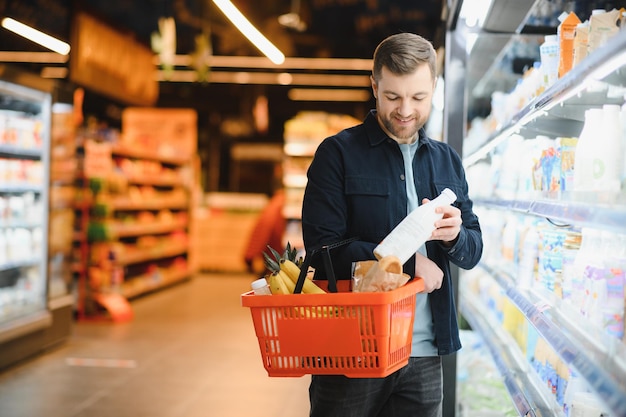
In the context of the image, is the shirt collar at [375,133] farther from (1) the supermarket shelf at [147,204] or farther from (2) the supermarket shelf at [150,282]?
(2) the supermarket shelf at [150,282]

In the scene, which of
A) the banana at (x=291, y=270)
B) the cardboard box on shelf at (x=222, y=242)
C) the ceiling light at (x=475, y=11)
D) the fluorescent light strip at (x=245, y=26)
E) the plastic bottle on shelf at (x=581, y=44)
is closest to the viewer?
the banana at (x=291, y=270)

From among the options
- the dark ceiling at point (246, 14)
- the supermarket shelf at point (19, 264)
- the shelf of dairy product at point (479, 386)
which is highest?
the dark ceiling at point (246, 14)

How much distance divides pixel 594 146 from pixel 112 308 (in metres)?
7.09

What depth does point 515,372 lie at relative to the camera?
2924 mm

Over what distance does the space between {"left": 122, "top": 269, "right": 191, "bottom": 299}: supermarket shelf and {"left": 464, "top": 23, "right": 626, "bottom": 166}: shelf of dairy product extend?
6996 mm

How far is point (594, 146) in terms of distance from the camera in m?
2.15

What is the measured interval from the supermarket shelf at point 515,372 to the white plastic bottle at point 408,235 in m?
1.04

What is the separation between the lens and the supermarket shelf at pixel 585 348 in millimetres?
1402

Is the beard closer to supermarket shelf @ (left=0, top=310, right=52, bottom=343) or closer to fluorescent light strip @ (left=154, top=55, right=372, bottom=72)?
supermarket shelf @ (left=0, top=310, right=52, bottom=343)

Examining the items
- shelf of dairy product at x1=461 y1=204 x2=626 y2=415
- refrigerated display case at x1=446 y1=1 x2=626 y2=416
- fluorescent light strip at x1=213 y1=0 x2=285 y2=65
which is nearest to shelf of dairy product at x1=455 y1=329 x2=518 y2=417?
refrigerated display case at x1=446 y1=1 x2=626 y2=416

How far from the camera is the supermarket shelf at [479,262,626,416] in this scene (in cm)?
140

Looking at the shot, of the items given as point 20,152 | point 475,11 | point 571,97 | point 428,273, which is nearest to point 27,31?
point 20,152

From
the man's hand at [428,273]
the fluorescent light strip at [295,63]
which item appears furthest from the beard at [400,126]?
the fluorescent light strip at [295,63]

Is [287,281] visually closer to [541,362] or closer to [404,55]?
[404,55]
